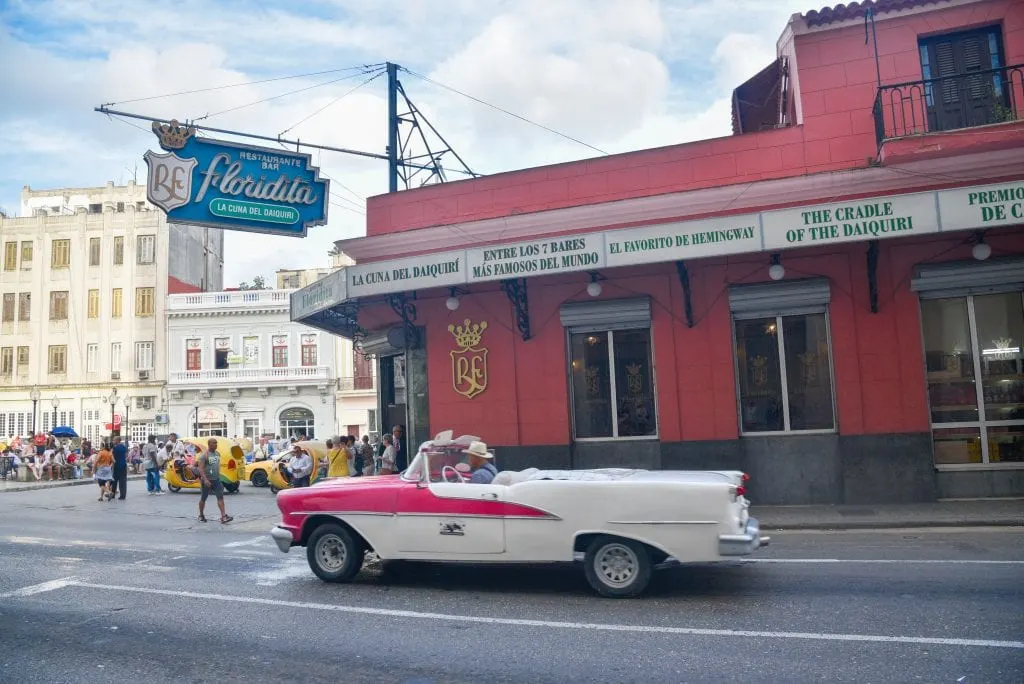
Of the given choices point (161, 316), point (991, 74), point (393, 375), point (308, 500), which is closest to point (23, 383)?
point (161, 316)

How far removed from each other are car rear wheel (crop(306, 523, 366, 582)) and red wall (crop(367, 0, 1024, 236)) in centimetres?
833

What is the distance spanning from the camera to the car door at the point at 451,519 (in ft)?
25.4

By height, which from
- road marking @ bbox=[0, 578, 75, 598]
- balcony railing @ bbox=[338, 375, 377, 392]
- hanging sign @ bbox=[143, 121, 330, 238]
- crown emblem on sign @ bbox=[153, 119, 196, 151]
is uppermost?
crown emblem on sign @ bbox=[153, 119, 196, 151]

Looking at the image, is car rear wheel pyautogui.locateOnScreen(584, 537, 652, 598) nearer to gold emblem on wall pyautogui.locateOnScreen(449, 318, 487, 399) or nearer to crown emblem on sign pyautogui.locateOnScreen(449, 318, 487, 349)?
gold emblem on wall pyautogui.locateOnScreen(449, 318, 487, 399)

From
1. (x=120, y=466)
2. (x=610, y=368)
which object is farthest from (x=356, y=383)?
(x=610, y=368)

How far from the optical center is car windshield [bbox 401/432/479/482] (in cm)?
824

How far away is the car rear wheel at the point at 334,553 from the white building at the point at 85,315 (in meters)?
44.1

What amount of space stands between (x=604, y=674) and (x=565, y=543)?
222 cm

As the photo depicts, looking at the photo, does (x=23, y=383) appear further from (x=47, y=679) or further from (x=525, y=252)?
(x=47, y=679)

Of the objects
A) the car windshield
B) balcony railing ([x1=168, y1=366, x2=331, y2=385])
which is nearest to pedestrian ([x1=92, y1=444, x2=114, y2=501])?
the car windshield

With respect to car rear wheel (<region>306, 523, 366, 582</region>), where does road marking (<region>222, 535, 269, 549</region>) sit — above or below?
below

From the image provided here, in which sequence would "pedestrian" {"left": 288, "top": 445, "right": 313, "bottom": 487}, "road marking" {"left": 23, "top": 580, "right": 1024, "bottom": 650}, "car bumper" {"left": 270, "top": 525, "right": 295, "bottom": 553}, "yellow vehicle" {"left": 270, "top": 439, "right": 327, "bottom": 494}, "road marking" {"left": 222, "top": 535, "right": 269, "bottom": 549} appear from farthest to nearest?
1. "yellow vehicle" {"left": 270, "top": 439, "right": 327, "bottom": 494}
2. "pedestrian" {"left": 288, "top": 445, "right": 313, "bottom": 487}
3. "road marking" {"left": 222, "top": 535, "right": 269, "bottom": 549}
4. "car bumper" {"left": 270, "top": 525, "right": 295, "bottom": 553}
5. "road marking" {"left": 23, "top": 580, "right": 1024, "bottom": 650}

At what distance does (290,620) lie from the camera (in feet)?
23.0

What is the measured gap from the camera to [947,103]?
13.8m
